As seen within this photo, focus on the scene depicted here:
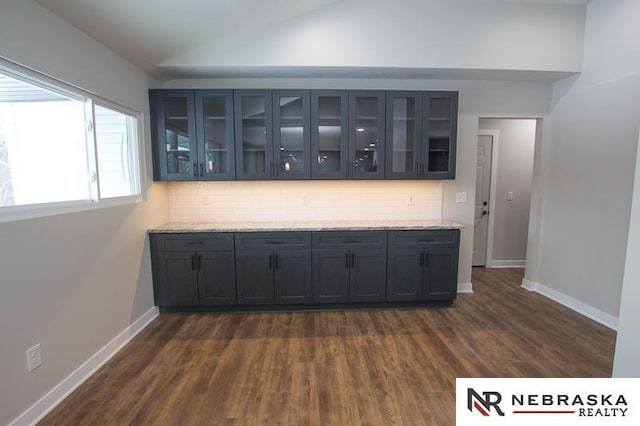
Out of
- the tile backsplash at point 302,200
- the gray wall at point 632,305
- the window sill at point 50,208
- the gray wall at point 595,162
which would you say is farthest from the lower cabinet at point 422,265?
the window sill at point 50,208

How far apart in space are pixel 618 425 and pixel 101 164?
145 inches

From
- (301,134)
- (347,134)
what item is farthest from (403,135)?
(301,134)

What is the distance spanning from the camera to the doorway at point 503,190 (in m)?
4.35

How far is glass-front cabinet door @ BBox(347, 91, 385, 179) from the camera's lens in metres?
3.03

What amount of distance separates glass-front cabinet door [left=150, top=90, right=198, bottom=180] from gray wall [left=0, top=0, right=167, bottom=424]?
0.28 m

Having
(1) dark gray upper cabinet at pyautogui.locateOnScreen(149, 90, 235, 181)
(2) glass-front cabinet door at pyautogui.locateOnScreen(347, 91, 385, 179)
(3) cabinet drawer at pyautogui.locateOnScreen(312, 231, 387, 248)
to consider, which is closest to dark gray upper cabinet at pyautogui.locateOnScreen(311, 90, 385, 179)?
(2) glass-front cabinet door at pyautogui.locateOnScreen(347, 91, 385, 179)

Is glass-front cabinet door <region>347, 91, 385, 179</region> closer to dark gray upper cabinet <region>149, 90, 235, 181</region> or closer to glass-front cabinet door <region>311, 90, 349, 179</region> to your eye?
glass-front cabinet door <region>311, 90, 349, 179</region>

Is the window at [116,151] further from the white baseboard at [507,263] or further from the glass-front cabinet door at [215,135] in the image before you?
the white baseboard at [507,263]

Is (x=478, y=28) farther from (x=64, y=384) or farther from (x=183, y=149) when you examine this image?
(x=64, y=384)

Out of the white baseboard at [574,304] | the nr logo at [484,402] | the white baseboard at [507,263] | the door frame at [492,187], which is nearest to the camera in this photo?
the nr logo at [484,402]

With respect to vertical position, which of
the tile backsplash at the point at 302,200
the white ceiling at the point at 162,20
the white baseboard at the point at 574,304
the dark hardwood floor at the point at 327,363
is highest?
the white ceiling at the point at 162,20

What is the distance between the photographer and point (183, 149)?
3.04m

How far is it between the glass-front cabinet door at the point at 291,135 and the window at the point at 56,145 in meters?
1.43

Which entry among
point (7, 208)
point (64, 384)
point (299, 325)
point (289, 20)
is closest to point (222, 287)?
point (299, 325)
